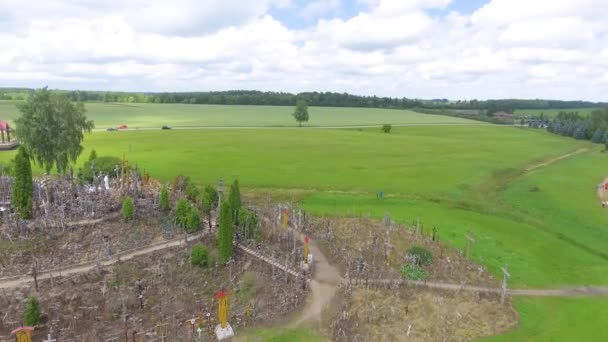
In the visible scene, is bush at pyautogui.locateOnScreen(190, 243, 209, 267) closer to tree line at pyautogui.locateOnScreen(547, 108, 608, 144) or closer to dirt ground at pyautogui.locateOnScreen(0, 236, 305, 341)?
dirt ground at pyautogui.locateOnScreen(0, 236, 305, 341)

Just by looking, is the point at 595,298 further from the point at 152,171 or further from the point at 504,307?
the point at 152,171

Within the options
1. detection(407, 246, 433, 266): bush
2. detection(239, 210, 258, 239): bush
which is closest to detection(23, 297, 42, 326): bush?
detection(239, 210, 258, 239): bush

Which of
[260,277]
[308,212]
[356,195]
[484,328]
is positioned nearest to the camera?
[484,328]

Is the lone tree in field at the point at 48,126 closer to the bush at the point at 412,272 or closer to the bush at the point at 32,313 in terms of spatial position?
the bush at the point at 32,313

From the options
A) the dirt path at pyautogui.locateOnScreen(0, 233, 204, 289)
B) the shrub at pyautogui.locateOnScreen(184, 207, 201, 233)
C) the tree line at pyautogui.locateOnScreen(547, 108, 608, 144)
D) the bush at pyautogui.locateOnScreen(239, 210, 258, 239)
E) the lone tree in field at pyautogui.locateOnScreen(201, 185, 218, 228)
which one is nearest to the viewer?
the dirt path at pyautogui.locateOnScreen(0, 233, 204, 289)

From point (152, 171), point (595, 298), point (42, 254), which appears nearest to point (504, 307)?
point (595, 298)

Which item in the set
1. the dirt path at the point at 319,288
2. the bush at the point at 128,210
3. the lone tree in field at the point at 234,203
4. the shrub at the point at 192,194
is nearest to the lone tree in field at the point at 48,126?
the shrub at the point at 192,194

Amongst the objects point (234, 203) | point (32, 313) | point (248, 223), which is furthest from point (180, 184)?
point (32, 313)
